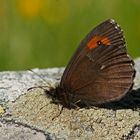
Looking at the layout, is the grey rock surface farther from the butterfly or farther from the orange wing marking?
the orange wing marking

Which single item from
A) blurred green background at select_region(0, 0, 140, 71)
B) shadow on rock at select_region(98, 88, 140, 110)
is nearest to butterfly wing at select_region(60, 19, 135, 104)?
shadow on rock at select_region(98, 88, 140, 110)

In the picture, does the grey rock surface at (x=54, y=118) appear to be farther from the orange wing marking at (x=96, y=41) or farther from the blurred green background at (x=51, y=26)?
the blurred green background at (x=51, y=26)

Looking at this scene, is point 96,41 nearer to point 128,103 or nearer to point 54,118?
point 128,103

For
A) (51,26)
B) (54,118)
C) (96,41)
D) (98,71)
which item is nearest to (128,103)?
(98,71)

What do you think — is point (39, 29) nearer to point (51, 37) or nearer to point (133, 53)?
point (51, 37)

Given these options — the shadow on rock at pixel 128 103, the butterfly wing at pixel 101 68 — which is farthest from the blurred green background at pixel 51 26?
the butterfly wing at pixel 101 68

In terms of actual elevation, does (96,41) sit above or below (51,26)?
below
